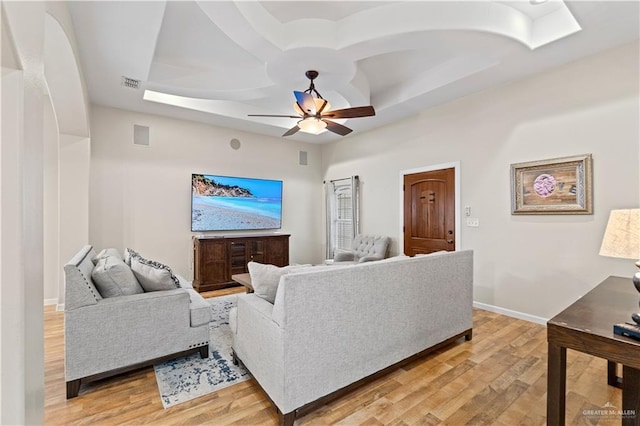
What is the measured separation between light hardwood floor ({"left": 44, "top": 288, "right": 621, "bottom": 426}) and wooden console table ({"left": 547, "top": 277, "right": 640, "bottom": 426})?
484mm

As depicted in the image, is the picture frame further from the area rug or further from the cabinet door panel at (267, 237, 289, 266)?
the cabinet door panel at (267, 237, 289, 266)

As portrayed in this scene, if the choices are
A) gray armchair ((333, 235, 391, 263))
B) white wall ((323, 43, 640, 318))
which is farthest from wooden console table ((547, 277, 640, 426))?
gray armchair ((333, 235, 391, 263))

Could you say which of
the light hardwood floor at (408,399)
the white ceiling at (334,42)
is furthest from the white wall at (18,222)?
the white ceiling at (334,42)

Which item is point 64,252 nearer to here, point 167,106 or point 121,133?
point 121,133

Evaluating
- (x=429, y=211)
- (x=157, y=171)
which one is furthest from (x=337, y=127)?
(x=157, y=171)

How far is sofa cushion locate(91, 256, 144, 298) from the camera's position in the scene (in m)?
2.25

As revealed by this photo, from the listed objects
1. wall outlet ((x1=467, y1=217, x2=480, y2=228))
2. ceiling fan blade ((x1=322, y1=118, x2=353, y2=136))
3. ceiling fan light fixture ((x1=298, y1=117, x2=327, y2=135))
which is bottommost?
wall outlet ((x1=467, y1=217, x2=480, y2=228))

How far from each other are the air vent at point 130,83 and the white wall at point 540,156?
393 cm

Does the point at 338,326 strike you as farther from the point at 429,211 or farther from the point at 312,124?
the point at 429,211

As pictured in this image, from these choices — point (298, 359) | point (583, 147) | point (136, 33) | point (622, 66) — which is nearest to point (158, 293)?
point (298, 359)

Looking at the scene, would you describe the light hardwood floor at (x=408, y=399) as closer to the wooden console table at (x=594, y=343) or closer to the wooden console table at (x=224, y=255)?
the wooden console table at (x=594, y=343)

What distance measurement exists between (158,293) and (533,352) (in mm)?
3321

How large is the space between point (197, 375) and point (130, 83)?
3.47 meters

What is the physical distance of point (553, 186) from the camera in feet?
10.9
